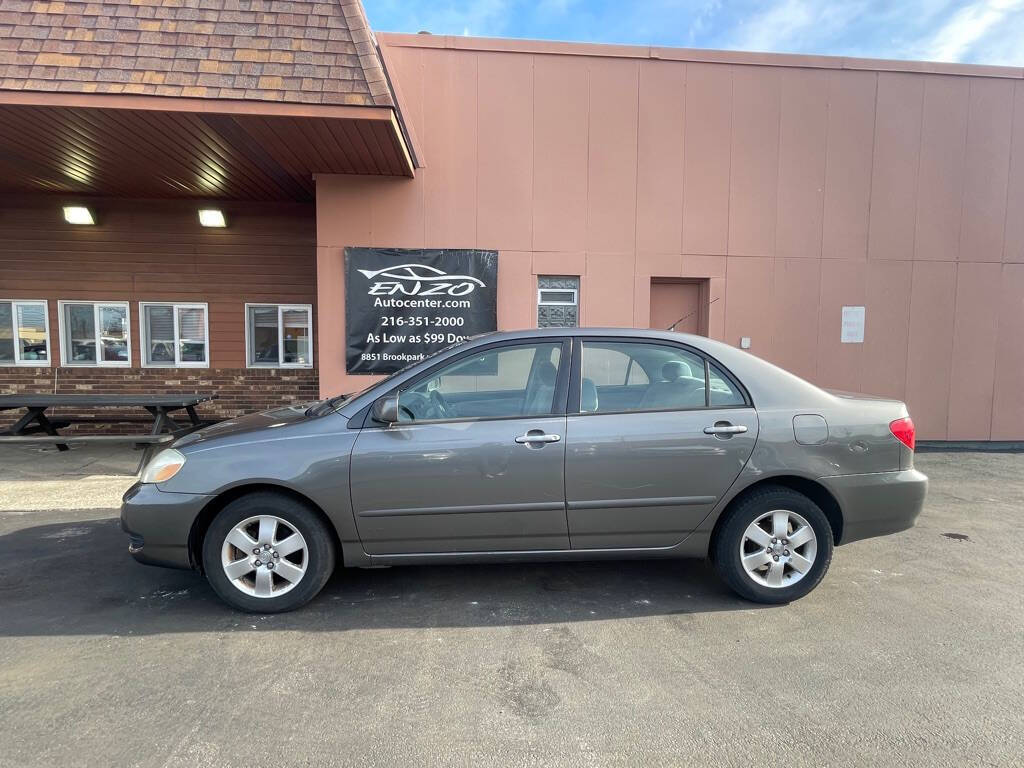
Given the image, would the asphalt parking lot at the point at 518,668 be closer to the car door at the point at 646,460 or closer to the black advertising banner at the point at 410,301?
the car door at the point at 646,460

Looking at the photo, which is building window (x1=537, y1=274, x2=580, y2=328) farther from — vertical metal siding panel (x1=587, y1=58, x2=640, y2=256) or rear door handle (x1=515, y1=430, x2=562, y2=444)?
rear door handle (x1=515, y1=430, x2=562, y2=444)

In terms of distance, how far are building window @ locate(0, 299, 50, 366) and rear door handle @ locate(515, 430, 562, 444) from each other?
9.43 meters

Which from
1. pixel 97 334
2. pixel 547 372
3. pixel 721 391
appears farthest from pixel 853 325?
pixel 97 334

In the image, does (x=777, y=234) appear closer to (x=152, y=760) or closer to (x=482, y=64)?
(x=482, y=64)

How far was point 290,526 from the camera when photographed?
3.19 m

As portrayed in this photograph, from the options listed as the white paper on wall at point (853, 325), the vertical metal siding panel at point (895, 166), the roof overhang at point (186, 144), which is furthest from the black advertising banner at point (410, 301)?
the vertical metal siding panel at point (895, 166)

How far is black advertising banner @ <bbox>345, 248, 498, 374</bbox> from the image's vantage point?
24.2 feet

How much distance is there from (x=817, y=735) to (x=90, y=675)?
322cm

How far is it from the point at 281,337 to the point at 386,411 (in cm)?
685

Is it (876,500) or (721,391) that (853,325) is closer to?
(876,500)

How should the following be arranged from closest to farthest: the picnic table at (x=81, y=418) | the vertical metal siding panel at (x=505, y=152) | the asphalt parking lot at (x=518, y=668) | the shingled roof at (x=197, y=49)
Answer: the asphalt parking lot at (x=518, y=668) → the shingled roof at (x=197, y=49) → the picnic table at (x=81, y=418) → the vertical metal siding panel at (x=505, y=152)

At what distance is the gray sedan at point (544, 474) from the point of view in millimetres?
3156

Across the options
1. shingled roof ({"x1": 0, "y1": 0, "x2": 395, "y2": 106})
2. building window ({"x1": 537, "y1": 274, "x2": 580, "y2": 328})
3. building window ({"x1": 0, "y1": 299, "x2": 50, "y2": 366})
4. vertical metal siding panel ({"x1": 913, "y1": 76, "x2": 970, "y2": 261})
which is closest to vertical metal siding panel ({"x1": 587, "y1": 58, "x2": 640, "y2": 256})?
building window ({"x1": 537, "y1": 274, "x2": 580, "y2": 328})

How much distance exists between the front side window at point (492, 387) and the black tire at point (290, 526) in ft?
2.73
